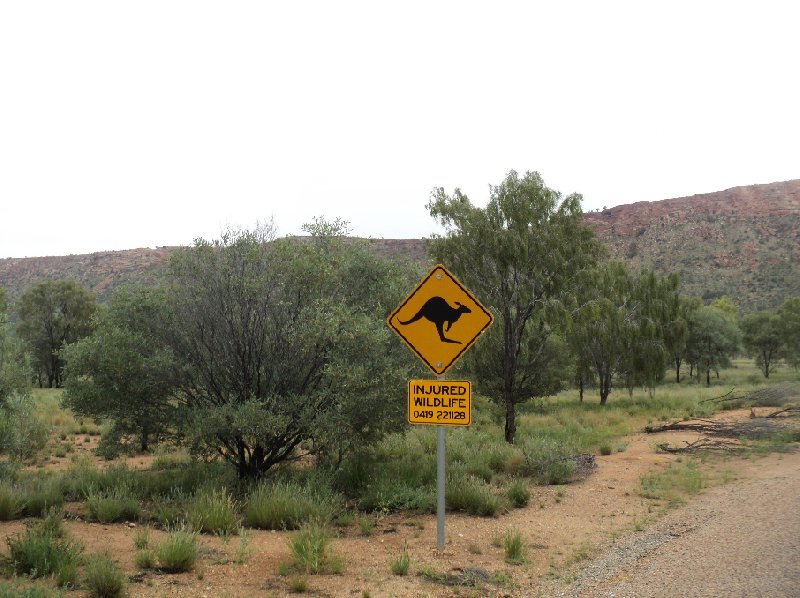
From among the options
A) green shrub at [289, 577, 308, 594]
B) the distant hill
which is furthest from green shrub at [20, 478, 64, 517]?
the distant hill

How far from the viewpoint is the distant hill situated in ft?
245

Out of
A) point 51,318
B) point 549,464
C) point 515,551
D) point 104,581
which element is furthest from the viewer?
point 51,318

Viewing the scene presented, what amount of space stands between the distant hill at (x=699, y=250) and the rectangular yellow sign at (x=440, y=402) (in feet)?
200

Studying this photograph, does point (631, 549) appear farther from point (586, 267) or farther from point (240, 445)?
point (586, 267)

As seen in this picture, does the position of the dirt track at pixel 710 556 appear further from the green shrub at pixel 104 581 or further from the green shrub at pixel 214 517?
the green shrub at pixel 214 517

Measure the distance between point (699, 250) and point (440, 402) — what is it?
3262 inches

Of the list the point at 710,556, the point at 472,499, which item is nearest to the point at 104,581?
the point at 472,499

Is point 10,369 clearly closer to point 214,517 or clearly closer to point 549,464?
point 214,517

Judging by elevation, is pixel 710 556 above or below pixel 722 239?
below

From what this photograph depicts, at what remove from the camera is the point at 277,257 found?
38.0 ft

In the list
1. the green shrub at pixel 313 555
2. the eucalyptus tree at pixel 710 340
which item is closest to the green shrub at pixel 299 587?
the green shrub at pixel 313 555

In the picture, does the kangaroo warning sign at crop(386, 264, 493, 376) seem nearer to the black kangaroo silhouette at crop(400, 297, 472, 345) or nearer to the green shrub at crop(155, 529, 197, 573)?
the black kangaroo silhouette at crop(400, 297, 472, 345)

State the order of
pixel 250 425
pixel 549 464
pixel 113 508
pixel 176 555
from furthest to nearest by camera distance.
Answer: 1. pixel 549 464
2. pixel 250 425
3. pixel 113 508
4. pixel 176 555

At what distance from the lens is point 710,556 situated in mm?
7832
